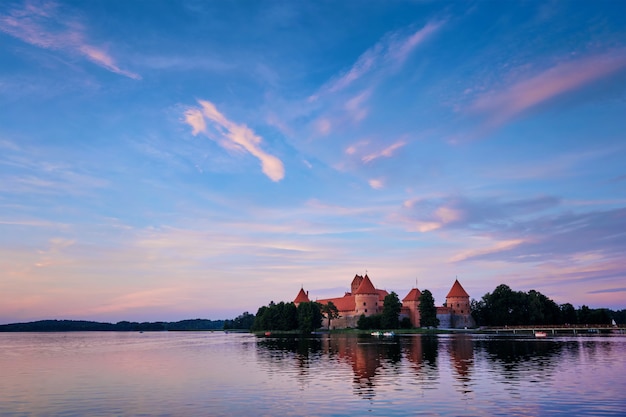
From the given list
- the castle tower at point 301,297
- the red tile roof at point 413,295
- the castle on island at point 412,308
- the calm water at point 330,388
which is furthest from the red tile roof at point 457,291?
the calm water at point 330,388

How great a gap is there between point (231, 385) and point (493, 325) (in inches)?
4867

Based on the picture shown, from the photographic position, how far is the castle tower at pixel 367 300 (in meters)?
159

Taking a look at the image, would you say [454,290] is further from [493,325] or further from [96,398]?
[96,398]

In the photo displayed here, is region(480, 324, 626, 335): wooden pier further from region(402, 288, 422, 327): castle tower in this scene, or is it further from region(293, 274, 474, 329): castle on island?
region(402, 288, 422, 327): castle tower

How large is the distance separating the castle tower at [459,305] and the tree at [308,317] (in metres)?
37.5

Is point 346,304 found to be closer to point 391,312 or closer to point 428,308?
point 391,312

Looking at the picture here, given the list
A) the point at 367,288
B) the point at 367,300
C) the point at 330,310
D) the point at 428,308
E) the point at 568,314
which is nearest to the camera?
the point at 428,308

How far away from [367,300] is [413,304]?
15.0 metres

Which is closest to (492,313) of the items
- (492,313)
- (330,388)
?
(492,313)

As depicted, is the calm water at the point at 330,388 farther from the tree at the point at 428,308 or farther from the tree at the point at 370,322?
the tree at the point at 370,322

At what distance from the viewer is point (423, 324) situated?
13150 cm

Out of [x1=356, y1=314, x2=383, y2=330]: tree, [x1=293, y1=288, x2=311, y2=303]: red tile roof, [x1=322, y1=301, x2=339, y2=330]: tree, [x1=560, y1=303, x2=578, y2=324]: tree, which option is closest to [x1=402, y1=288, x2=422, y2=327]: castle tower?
[x1=356, y1=314, x2=383, y2=330]: tree

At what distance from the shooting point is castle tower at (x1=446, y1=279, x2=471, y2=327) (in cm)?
14475

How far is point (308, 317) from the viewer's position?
13712 cm
